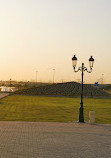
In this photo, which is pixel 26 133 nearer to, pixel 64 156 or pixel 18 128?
pixel 18 128

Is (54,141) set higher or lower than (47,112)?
lower

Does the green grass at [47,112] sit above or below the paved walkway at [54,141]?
above

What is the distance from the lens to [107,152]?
36.5 feet

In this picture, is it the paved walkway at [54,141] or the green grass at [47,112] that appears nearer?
the paved walkway at [54,141]

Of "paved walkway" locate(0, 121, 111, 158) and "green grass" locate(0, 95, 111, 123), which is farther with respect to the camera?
"green grass" locate(0, 95, 111, 123)

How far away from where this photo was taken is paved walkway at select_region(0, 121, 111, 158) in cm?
1062

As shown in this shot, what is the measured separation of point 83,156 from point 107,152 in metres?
1.23

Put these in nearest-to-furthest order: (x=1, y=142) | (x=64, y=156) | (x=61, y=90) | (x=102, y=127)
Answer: (x=64, y=156) < (x=1, y=142) < (x=102, y=127) < (x=61, y=90)

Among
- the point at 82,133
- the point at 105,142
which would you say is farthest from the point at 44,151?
the point at 82,133

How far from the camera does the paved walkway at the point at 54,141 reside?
10625 mm

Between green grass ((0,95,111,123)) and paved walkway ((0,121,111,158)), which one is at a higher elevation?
green grass ((0,95,111,123))

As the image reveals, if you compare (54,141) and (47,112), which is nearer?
(54,141)

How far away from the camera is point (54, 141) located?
12.9 metres

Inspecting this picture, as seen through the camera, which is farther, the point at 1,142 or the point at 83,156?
the point at 1,142
